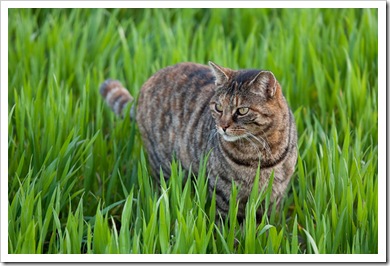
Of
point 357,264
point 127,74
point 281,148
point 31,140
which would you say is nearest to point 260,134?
point 281,148

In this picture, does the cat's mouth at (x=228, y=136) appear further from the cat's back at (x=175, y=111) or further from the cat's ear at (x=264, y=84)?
the cat's back at (x=175, y=111)

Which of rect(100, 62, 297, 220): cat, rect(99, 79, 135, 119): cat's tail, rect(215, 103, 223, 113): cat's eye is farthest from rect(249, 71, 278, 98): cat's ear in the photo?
rect(99, 79, 135, 119): cat's tail

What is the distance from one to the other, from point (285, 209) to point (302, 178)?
0.22 meters

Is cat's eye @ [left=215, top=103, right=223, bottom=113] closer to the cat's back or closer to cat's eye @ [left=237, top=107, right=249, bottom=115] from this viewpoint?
cat's eye @ [left=237, top=107, right=249, bottom=115]

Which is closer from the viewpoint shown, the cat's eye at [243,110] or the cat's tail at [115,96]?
the cat's eye at [243,110]

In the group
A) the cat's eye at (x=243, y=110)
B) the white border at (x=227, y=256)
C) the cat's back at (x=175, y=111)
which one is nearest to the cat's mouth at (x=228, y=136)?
the cat's eye at (x=243, y=110)

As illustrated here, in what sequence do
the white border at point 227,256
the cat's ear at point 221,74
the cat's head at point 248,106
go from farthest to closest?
the cat's ear at point 221,74 → the cat's head at point 248,106 → the white border at point 227,256

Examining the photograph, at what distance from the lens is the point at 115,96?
199 inches

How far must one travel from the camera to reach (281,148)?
4.12 meters

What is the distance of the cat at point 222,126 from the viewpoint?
3.94 meters

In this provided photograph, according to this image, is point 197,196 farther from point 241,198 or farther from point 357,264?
point 357,264

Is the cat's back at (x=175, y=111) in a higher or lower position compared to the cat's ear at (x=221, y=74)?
lower

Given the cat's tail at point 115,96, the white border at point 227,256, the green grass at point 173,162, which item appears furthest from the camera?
the cat's tail at point 115,96
